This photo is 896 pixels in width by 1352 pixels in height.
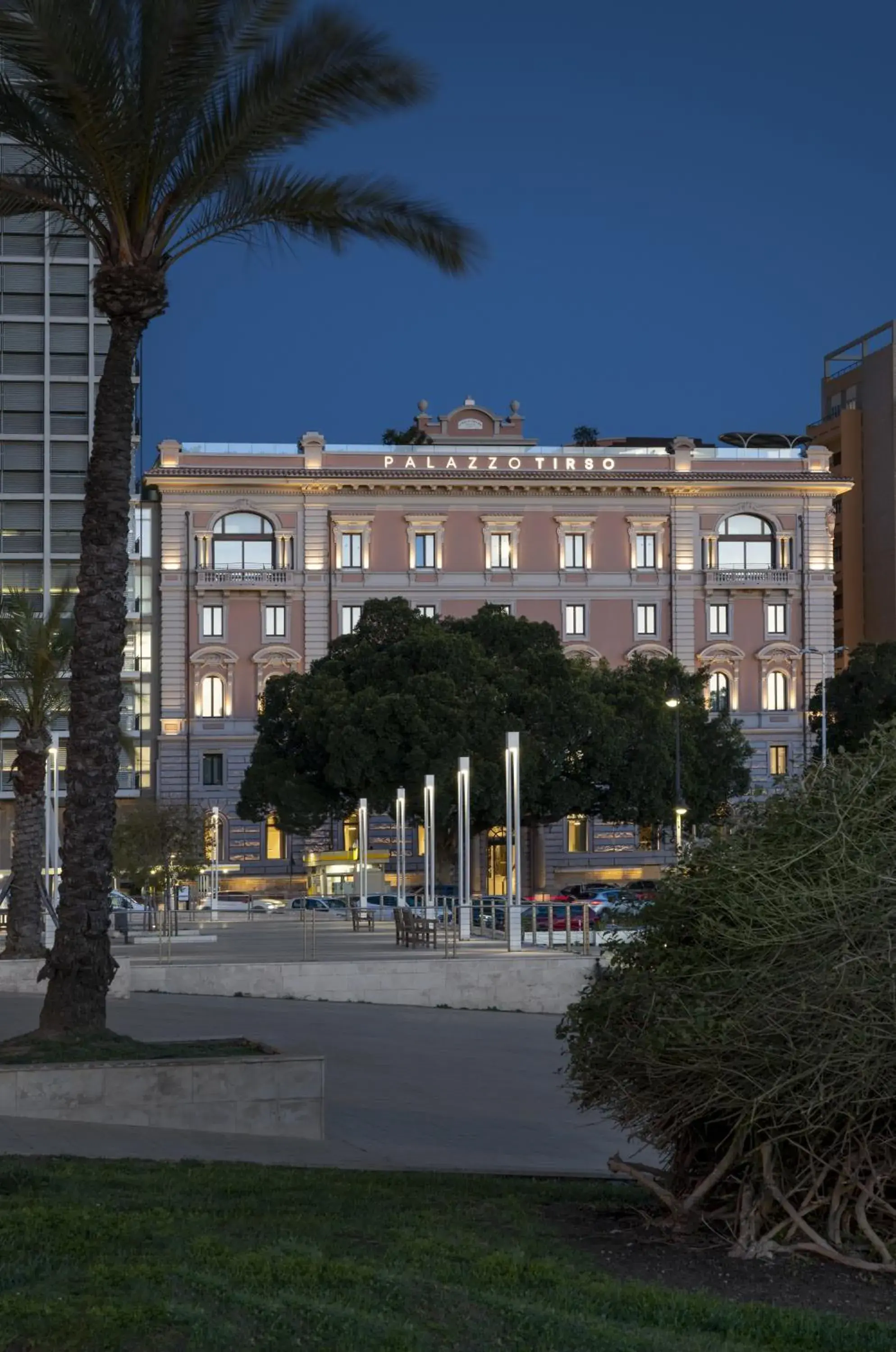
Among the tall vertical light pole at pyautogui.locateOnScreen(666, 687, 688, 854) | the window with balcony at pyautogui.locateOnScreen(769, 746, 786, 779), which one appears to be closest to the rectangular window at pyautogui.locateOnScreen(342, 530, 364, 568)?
the window with balcony at pyautogui.locateOnScreen(769, 746, 786, 779)

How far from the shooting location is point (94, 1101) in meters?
13.0

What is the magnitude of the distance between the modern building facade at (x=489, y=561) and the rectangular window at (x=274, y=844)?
3081 millimetres

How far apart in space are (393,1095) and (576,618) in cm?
6621

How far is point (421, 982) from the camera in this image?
25078 mm

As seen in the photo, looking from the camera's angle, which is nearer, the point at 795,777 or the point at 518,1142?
the point at 795,777

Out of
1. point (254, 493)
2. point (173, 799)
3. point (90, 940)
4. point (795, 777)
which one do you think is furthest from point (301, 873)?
point (795, 777)

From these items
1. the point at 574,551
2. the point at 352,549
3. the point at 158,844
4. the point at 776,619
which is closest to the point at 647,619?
the point at 574,551

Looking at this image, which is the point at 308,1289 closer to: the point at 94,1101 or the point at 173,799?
the point at 94,1101

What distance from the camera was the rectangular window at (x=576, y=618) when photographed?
8131 centimetres

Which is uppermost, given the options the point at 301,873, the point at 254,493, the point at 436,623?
the point at 254,493

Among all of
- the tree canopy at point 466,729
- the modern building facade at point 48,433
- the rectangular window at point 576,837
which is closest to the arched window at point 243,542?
the modern building facade at point 48,433

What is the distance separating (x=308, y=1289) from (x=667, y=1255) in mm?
1761

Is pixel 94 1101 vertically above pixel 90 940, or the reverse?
pixel 90 940

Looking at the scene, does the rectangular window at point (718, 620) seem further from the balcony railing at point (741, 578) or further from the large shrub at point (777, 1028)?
the large shrub at point (777, 1028)
